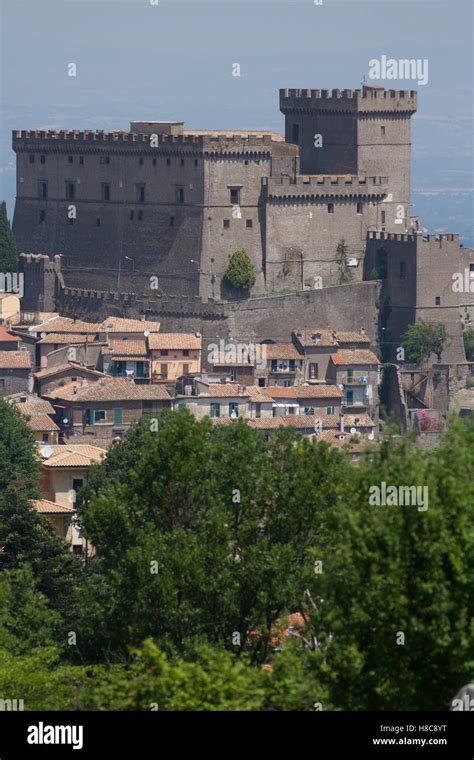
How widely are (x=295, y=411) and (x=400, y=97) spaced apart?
1186cm

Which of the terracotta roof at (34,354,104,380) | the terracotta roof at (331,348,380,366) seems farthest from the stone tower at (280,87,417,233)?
the terracotta roof at (34,354,104,380)

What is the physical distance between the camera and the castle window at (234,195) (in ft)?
231

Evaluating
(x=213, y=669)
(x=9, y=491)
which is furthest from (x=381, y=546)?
(x=9, y=491)

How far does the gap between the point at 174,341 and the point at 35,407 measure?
204 inches

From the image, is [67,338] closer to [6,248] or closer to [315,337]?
[6,248]

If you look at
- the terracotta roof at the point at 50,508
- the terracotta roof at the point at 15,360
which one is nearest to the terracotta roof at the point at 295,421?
the terracotta roof at the point at 15,360

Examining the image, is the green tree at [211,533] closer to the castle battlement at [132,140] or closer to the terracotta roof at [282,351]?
the terracotta roof at [282,351]

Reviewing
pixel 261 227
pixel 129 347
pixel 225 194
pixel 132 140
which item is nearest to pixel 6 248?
pixel 132 140

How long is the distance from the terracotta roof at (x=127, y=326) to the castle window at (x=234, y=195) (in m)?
4.08

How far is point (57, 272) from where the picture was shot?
74.1 meters

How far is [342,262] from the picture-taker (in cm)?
7156

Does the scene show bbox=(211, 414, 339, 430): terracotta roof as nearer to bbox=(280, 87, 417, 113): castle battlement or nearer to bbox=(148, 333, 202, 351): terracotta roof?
bbox=(148, 333, 202, 351): terracotta roof
